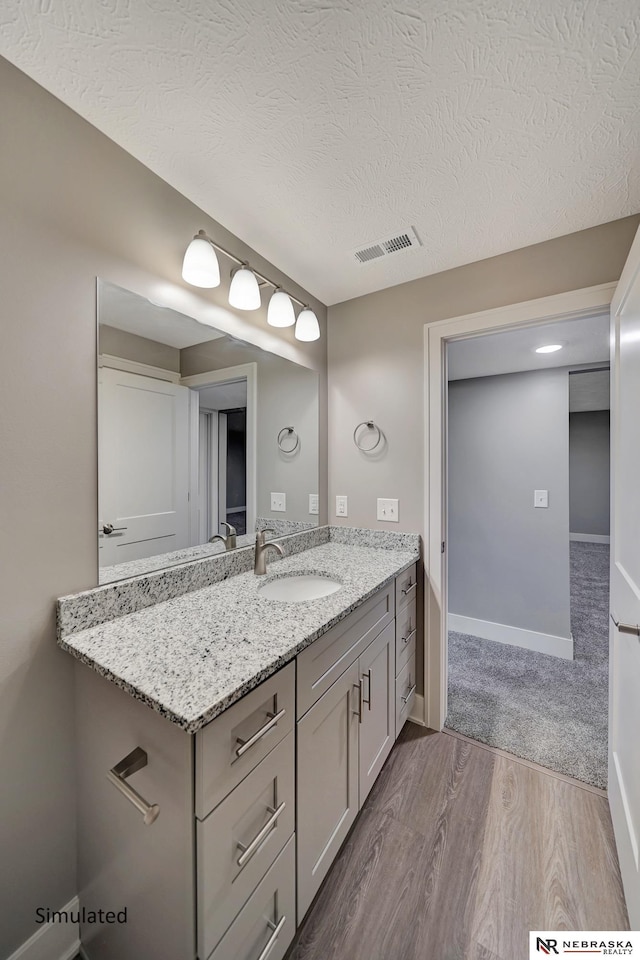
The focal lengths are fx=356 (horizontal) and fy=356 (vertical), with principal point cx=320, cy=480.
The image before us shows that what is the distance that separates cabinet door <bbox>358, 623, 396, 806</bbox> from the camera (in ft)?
4.37

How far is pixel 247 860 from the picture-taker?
785 millimetres

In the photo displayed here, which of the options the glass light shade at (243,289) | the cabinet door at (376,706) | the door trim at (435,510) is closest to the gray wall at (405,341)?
the door trim at (435,510)

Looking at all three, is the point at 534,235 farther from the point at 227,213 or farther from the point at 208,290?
the point at 208,290

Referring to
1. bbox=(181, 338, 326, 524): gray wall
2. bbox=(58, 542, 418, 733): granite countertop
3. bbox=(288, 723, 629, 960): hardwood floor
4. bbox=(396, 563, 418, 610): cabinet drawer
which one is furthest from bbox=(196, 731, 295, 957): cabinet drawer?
bbox=(181, 338, 326, 524): gray wall

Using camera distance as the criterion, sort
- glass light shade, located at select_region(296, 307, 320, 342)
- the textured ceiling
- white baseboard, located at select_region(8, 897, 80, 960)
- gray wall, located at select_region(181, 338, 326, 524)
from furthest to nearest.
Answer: glass light shade, located at select_region(296, 307, 320, 342), gray wall, located at select_region(181, 338, 326, 524), white baseboard, located at select_region(8, 897, 80, 960), the textured ceiling

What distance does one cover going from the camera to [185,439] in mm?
1432

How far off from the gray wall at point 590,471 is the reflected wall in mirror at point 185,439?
628cm

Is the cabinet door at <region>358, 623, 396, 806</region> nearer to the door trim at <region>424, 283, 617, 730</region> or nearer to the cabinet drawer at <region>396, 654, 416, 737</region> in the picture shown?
the cabinet drawer at <region>396, 654, 416, 737</region>

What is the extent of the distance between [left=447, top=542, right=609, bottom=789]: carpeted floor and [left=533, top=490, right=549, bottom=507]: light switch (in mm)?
1125

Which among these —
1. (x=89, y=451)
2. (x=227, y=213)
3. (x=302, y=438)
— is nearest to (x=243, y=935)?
(x=89, y=451)

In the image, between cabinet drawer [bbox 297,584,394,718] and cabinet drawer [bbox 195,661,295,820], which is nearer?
cabinet drawer [bbox 195,661,295,820]

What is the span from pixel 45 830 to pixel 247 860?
2.11 feet

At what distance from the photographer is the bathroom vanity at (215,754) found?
2.32 feet

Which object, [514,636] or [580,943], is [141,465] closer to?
[580,943]
